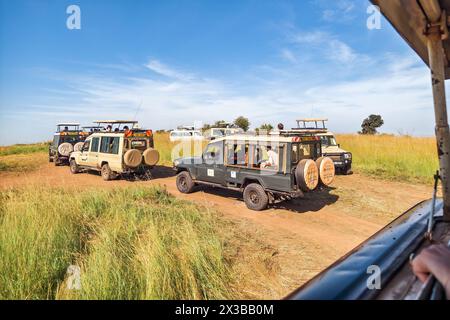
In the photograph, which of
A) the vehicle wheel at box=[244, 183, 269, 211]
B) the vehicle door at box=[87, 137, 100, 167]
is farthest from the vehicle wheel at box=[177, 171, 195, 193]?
the vehicle door at box=[87, 137, 100, 167]

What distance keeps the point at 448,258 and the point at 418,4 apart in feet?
4.74

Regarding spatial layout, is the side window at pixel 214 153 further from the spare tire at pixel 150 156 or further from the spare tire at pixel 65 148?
the spare tire at pixel 65 148

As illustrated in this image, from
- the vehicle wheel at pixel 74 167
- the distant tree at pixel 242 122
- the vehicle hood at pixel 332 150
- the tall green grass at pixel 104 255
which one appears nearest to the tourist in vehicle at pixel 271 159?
the tall green grass at pixel 104 255

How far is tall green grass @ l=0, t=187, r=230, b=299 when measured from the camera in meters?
3.40

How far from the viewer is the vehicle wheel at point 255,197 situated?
316 inches

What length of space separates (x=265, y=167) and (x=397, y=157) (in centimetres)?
1105

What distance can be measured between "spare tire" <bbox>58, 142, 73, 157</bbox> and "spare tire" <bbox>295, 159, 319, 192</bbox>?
597 inches

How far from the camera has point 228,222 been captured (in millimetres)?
6906

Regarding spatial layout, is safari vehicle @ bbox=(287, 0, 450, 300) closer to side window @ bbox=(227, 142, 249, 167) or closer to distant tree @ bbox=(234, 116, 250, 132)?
side window @ bbox=(227, 142, 249, 167)

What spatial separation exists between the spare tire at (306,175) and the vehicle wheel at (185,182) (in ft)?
13.0

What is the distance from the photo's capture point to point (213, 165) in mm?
9195
